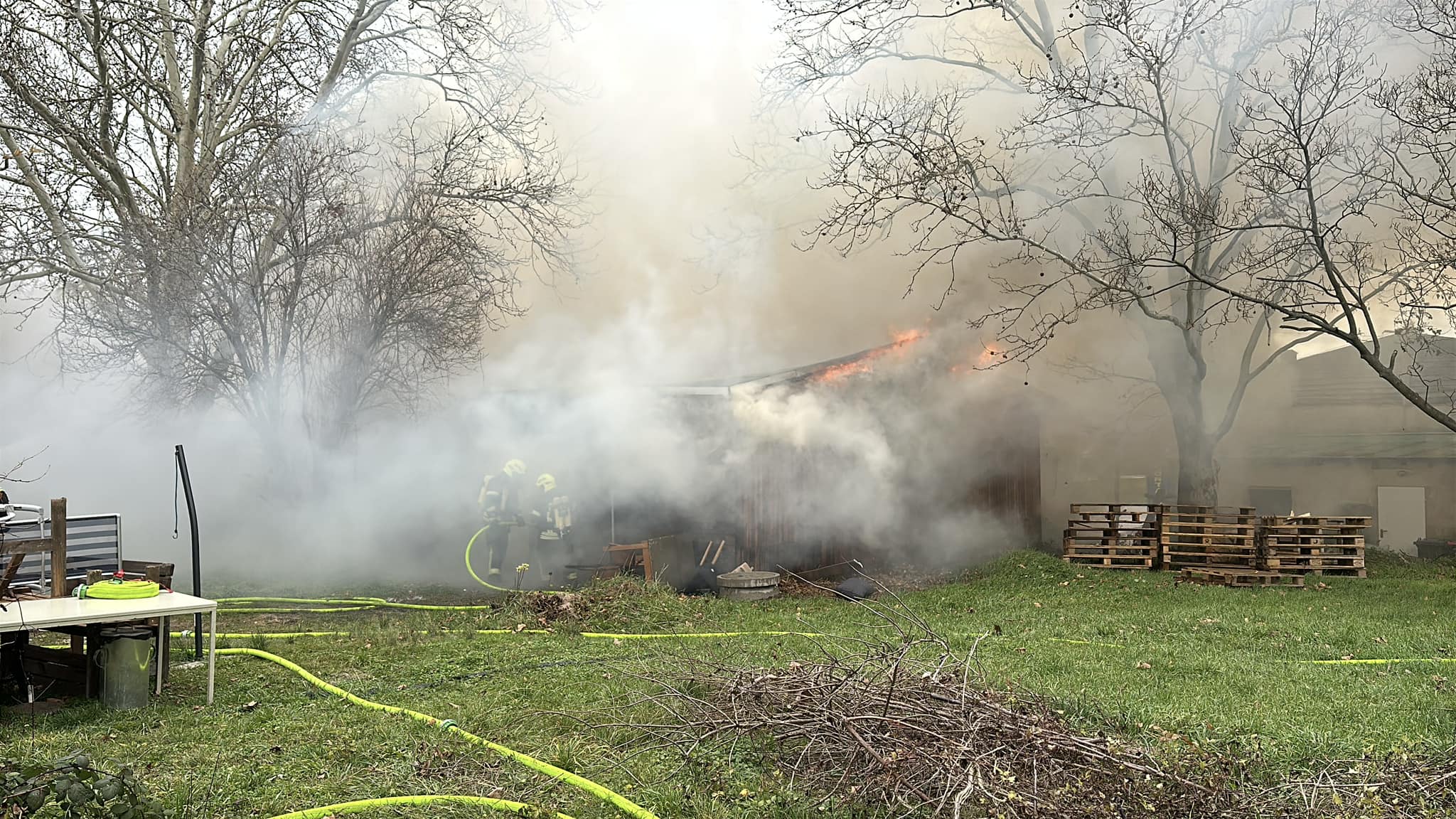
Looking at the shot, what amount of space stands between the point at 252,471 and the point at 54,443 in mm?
4616

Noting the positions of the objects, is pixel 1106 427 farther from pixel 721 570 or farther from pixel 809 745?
pixel 809 745

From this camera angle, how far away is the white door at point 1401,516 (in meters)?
20.5

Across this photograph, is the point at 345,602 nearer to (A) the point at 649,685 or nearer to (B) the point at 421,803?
(A) the point at 649,685

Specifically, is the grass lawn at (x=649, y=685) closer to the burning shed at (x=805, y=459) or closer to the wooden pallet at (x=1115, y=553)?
the wooden pallet at (x=1115, y=553)

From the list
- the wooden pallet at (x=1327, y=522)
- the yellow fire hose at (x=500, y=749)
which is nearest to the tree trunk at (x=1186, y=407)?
the wooden pallet at (x=1327, y=522)

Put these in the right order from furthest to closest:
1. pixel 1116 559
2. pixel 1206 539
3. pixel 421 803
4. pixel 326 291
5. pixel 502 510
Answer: pixel 326 291
pixel 502 510
pixel 1116 559
pixel 1206 539
pixel 421 803

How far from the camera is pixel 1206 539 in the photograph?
1454cm

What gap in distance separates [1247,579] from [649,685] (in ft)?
32.4

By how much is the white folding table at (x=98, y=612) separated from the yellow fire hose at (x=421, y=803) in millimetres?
2552

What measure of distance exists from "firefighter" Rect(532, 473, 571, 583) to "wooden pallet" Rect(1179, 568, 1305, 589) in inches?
347

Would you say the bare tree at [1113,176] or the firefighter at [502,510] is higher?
the bare tree at [1113,176]

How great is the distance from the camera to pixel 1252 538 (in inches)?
557

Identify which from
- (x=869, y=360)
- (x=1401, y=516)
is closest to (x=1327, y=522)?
(x=869, y=360)

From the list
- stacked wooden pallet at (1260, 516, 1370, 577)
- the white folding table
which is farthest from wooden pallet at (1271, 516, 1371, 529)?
the white folding table
